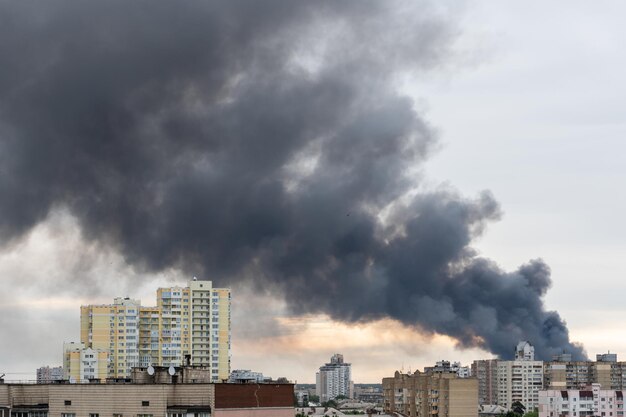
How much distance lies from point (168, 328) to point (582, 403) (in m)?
63.0

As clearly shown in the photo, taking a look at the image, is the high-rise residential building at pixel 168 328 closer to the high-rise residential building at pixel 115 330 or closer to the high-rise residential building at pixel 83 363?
the high-rise residential building at pixel 115 330

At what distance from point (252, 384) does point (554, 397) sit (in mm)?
121909

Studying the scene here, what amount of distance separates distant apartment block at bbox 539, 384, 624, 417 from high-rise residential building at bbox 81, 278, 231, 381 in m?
49.3

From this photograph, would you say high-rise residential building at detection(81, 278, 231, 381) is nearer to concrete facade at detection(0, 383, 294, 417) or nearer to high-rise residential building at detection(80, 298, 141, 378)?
high-rise residential building at detection(80, 298, 141, 378)

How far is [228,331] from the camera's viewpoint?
158 m

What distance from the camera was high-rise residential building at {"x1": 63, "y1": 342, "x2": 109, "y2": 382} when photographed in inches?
5689

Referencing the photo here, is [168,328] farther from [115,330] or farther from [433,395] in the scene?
[433,395]

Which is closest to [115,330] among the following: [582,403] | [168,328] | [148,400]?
[168,328]

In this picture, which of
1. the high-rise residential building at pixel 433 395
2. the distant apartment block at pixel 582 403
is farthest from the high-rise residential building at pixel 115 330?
the distant apartment block at pixel 582 403

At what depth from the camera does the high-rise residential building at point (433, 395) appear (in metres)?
148

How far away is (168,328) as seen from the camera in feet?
513

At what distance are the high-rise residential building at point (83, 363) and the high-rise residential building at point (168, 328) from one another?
4024 mm

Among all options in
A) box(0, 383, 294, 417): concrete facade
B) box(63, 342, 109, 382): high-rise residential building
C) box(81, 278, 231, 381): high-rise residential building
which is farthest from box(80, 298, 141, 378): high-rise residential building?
box(0, 383, 294, 417): concrete facade

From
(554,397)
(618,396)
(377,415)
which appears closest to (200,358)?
(377,415)
